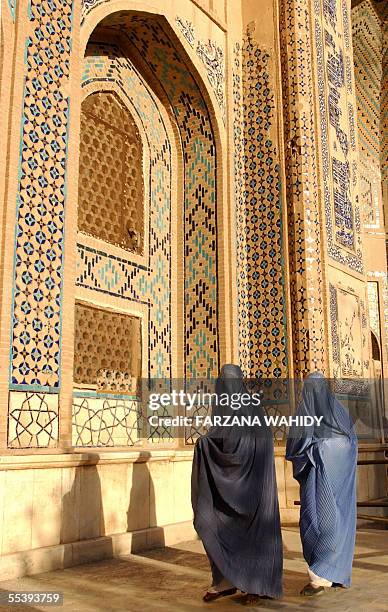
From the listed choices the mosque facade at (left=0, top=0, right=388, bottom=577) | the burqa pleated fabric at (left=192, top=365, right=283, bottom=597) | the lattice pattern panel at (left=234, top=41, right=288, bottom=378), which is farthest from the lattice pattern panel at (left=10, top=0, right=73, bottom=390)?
the lattice pattern panel at (left=234, top=41, right=288, bottom=378)

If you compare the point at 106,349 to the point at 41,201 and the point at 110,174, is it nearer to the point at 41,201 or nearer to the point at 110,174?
the point at 110,174

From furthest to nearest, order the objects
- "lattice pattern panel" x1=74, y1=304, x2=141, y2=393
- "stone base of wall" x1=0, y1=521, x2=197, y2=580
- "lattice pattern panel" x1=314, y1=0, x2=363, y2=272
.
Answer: "lattice pattern panel" x1=314, y1=0, x2=363, y2=272 → "lattice pattern panel" x1=74, y1=304, x2=141, y2=393 → "stone base of wall" x1=0, y1=521, x2=197, y2=580

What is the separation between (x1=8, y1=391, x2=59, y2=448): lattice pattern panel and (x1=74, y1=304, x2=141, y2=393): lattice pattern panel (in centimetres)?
133

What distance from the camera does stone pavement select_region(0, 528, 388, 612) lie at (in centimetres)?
346

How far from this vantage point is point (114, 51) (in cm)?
698

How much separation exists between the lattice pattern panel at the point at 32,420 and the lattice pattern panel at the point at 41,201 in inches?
3.4

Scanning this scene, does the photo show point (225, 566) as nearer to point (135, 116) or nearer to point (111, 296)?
point (111, 296)

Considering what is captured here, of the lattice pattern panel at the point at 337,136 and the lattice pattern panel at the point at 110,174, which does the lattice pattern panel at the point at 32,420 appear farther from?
the lattice pattern panel at the point at 337,136

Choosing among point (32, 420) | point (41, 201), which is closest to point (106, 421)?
point (32, 420)

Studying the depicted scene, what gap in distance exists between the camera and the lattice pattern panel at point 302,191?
23.2ft

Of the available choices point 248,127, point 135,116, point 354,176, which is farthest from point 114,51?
point 354,176

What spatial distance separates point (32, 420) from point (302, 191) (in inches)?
163

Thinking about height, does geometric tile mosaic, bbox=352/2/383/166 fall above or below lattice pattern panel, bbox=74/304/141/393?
above

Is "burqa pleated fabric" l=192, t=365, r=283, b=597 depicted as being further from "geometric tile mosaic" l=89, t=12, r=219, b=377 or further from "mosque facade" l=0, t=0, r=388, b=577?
"geometric tile mosaic" l=89, t=12, r=219, b=377
